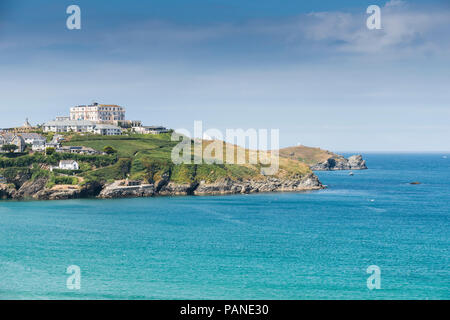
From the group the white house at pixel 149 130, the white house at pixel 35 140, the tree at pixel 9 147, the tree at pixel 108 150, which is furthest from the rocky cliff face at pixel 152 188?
the white house at pixel 149 130

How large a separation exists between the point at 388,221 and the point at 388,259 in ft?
87.9

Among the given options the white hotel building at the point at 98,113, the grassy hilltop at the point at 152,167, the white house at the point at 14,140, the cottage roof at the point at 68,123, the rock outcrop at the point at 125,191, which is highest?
the white hotel building at the point at 98,113

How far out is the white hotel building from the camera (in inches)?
6407

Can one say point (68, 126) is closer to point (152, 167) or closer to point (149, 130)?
point (149, 130)

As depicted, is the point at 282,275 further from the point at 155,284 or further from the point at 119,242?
the point at 119,242

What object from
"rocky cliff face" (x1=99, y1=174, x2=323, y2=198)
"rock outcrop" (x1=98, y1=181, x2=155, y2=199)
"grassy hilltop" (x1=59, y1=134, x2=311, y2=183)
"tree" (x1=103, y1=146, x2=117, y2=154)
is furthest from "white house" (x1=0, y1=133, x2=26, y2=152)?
"rocky cliff face" (x1=99, y1=174, x2=323, y2=198)

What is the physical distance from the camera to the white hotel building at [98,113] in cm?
16275

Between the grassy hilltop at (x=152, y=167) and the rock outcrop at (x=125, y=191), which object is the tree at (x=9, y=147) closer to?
the grassy hilltop at (x=152, y=167)

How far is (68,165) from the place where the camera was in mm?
117000

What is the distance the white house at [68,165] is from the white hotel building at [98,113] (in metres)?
46.6

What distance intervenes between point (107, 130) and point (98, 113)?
13362 mm

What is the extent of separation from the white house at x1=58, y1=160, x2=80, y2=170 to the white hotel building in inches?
1835

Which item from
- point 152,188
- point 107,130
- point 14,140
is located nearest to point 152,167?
point 152,188

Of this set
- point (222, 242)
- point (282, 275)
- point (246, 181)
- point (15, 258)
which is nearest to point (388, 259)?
point (282, 275)
